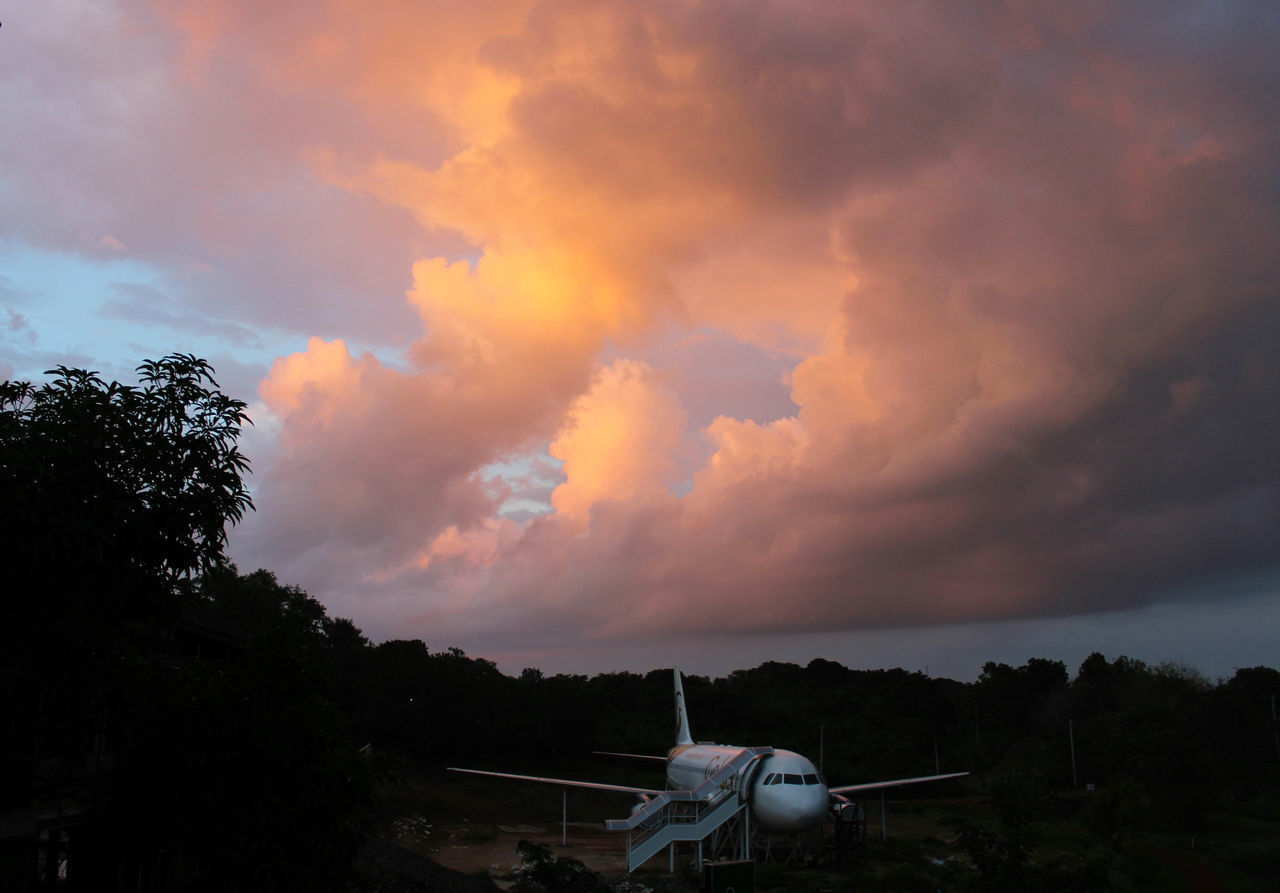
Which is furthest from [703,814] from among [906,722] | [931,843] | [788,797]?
[906,722]

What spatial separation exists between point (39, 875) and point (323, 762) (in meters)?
8.81

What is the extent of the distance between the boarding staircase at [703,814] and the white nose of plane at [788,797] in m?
0.73

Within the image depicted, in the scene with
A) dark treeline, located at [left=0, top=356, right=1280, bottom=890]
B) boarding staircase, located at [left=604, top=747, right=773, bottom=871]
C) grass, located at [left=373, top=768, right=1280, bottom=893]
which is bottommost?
grass, located at [left=373, top=768, right=1280, bottom=893]

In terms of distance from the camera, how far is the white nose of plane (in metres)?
35.8

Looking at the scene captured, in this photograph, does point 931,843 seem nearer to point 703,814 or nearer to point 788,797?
point 788,797

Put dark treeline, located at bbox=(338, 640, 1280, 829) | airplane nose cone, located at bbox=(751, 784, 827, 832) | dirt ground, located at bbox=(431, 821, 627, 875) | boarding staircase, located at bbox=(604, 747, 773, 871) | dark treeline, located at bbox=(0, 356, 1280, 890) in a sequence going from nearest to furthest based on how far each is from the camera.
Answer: dark treeline, located at bbox=(0, 356, 1280, 890) → airplane nose cone, located at bbox=(751, 784, 827, 832) → boarding staircase, located at bbox=(604, 747, 773, 871) → dirt ground, located at bbox=(431, 821, 627, 875) → dark treeline, located at bbox=(338, 640, 1280, 829)

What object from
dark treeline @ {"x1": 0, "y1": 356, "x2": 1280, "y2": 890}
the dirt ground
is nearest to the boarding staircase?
the dirt ground

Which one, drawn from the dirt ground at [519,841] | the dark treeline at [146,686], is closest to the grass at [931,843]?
the dirt ground at [519,841]

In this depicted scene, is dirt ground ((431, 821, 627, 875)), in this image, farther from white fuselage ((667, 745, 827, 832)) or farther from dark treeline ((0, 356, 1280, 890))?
dark treeline ((0, 356, 1280, 890))

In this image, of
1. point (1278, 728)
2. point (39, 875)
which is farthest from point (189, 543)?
point (1278, 728)

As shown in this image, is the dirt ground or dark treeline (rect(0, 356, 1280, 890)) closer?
dark treeline (rect(0, 356, 1280, 890))

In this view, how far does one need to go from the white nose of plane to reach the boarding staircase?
0.73m

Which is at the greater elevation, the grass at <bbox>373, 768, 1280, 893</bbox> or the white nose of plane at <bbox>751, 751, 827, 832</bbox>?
the white nose of plane at <bbox>751, 751, 827, 832</bbox>

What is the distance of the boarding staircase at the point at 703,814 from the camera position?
118 ft
